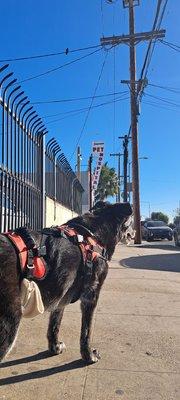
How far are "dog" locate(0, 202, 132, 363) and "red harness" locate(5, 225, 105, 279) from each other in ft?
0.13

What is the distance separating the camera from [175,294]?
8328mm

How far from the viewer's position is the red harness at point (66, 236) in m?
3.62

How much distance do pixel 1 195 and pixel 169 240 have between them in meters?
27.1

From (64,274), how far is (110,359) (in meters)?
1.33

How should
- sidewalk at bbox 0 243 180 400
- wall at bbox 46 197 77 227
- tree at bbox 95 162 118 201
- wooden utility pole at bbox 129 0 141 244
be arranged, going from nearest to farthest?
1. sidewalk at bbox 0 243 180 400
2. wall at bbox 46 197 77 227
3. wooden utility pole at bbox 129 0 141 244
4. tree at bbox 95 162 118 201

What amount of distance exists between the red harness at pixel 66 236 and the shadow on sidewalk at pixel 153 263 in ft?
24.6

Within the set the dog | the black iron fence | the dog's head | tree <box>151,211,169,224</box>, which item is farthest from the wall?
tree <box>151,211,169,224</box>

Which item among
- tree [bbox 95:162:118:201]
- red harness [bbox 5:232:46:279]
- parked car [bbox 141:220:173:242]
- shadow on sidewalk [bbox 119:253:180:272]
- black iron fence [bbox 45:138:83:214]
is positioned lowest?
shadow on sidewalk [bbox 119:253:180:272]

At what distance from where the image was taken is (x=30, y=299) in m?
3.65

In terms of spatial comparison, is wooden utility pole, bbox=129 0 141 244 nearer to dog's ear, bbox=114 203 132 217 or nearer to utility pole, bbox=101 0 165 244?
utility pole, bbox=101 0 165 244

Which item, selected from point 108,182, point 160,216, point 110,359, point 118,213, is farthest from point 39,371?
point 160,216

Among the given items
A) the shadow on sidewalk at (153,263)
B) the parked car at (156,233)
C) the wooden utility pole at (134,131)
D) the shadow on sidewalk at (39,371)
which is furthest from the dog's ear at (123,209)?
the parked car at (156,233)

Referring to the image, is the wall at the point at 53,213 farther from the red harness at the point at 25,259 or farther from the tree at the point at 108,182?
the tree at the point at 108,182

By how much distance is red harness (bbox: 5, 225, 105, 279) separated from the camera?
3.62 meters
